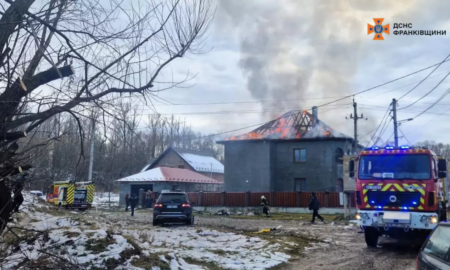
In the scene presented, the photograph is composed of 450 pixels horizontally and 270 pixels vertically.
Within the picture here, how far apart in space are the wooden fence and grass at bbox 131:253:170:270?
20862 mm

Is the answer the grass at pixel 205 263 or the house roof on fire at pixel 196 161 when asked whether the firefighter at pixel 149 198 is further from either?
the grass at pixel 205 263

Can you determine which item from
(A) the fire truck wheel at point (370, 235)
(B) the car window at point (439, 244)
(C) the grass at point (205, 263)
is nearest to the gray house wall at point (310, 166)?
(A) the fire truck wheel at point (370, 235)

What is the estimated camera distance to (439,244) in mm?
4770

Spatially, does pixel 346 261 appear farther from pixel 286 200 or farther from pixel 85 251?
pixel 286 200

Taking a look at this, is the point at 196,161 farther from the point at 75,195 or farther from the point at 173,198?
the point at 173,198

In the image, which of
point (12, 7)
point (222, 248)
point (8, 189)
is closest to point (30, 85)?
point (12, 7)

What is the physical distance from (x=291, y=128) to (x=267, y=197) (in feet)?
26.6

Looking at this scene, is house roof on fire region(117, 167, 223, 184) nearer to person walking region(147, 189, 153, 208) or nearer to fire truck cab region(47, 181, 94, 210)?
person walking region(147, 189, 153, 208)

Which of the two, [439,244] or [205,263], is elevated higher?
[439,244]

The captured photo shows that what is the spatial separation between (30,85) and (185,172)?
128ft

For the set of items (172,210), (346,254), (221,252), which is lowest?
(346,254)

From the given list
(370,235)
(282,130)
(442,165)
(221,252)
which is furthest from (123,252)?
(282,130)

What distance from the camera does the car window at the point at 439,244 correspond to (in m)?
4.52

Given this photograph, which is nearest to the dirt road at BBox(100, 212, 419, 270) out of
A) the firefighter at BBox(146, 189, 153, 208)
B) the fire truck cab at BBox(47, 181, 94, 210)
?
the fire truck cab at BBox(47, 181, 94, 210)
